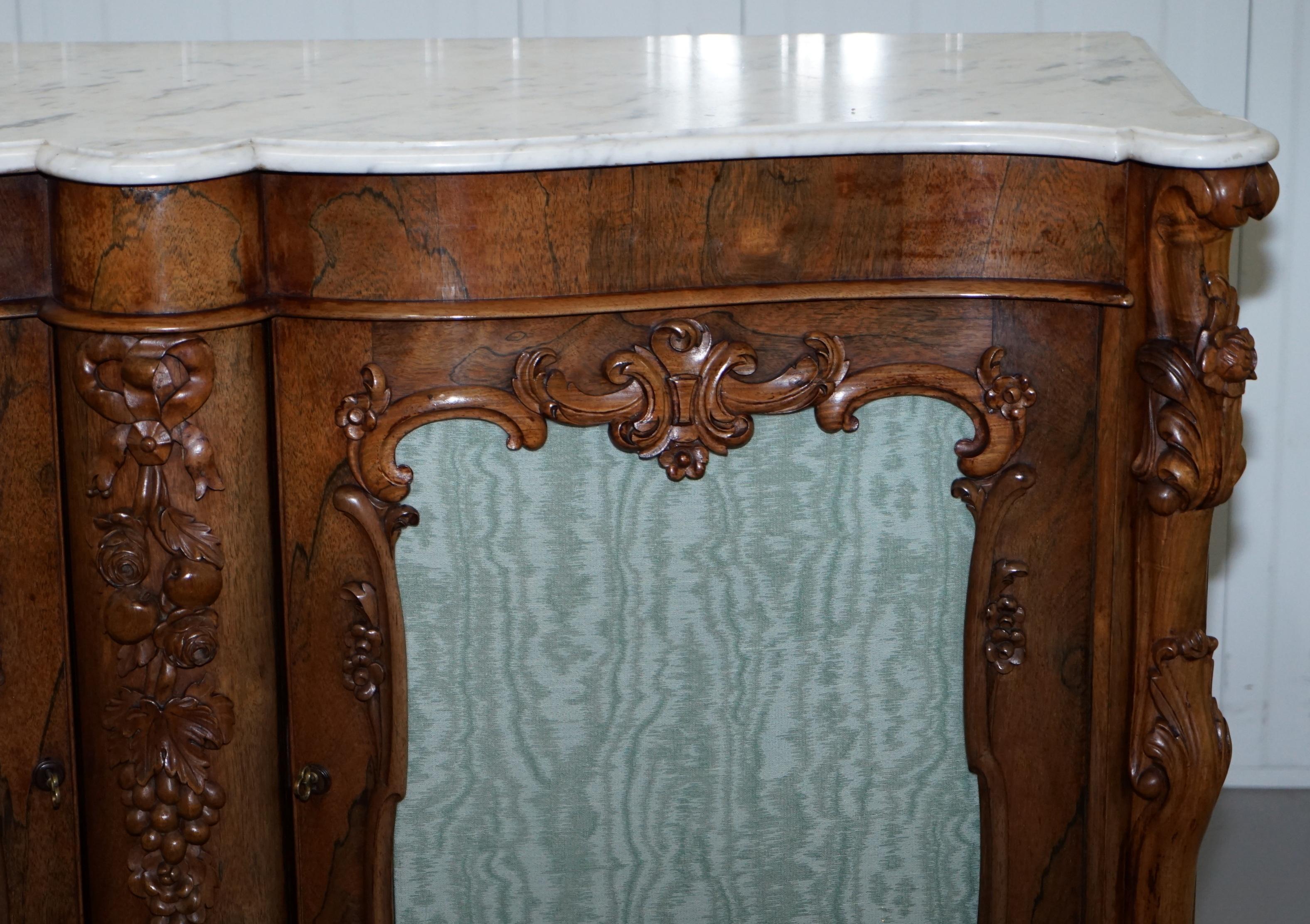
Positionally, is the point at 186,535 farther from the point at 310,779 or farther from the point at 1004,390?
the point at 1004,390

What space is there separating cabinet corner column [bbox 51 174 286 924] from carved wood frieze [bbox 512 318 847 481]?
18 cm

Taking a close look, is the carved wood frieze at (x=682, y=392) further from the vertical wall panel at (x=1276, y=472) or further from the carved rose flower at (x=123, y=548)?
the vertical wall panel at (x=1276, y=472)

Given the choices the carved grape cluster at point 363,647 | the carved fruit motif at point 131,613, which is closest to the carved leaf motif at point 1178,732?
the carved grape cluster at point 363,647

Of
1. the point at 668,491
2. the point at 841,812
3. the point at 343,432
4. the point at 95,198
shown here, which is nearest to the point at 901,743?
the point at 841,812

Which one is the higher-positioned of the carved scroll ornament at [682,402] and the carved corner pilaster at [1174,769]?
the carved scroll ornament at [682,402]

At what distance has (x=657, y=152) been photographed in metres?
0.85

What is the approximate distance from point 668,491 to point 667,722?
155 millimetres

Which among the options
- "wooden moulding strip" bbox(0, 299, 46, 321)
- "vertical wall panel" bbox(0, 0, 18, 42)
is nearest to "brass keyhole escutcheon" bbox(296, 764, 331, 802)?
"wooden moulding strip" bbox(0, 299, 46, 321)

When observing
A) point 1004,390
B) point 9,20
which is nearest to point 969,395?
point 1004,390

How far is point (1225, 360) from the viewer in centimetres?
88

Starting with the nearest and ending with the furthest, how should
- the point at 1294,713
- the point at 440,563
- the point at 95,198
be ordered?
the point at 95,198, the point at 440,563, the point at 1294,713

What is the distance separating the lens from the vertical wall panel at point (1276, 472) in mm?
1692

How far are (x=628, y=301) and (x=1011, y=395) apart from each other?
0.80 ft

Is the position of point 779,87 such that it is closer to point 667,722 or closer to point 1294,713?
point 667,722
